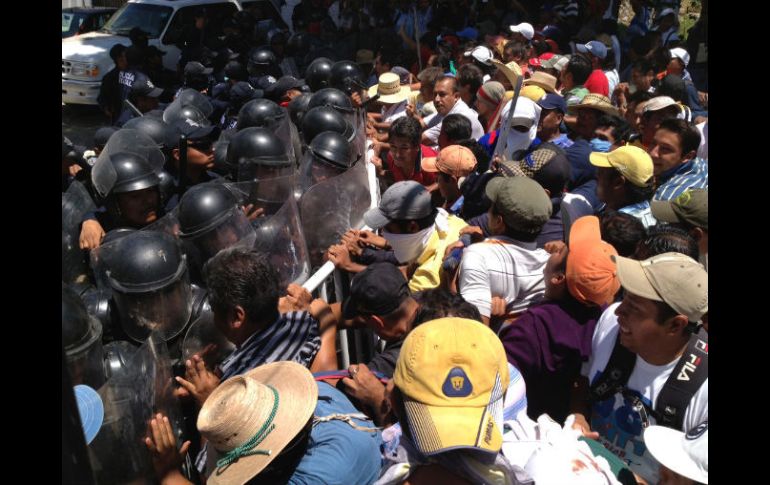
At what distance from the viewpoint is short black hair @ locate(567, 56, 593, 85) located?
7000 millimetres

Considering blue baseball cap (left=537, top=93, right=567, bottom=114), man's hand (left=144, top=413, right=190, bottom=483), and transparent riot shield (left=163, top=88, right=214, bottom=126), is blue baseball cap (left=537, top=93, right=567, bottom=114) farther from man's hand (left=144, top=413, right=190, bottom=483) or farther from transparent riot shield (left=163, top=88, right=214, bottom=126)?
man's hand (left=144, top=413, right=190, bottom=483)

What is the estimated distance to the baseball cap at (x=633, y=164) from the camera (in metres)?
3.67

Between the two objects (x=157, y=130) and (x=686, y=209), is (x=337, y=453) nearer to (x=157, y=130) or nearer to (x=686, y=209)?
(x=686, y=209)

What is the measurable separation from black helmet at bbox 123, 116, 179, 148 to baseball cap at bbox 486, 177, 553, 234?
9.59 feet

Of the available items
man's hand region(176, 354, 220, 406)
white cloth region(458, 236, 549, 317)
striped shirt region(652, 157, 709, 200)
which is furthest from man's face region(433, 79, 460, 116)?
man's hand region(176, 354, 220, 406)

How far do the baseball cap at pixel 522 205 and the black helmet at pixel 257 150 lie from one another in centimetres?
190

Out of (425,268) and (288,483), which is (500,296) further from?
(288,483)

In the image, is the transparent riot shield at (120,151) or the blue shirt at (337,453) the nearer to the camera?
the blue shirt at (337,453)

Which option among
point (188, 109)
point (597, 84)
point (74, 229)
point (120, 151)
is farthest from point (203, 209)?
point (597, 84)

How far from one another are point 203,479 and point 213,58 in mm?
9526

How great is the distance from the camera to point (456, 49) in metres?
10.6

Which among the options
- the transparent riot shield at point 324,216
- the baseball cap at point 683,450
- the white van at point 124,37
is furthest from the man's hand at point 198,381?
the white van at point 124,37

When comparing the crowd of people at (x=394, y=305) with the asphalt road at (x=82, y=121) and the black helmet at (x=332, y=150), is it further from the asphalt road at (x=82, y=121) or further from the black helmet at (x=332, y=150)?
the asphalt road at (x=82, y=121)
